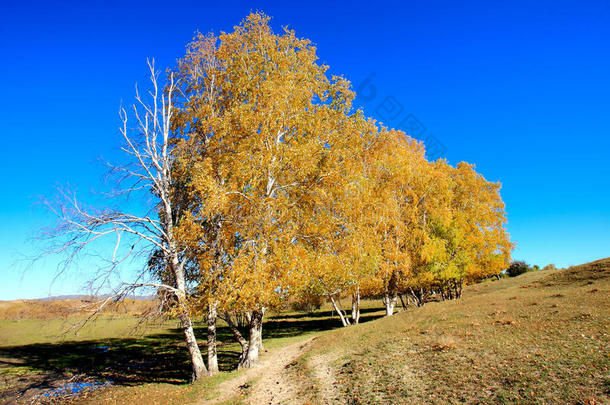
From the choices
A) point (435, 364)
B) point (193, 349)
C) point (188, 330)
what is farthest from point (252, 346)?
point (435, 364)

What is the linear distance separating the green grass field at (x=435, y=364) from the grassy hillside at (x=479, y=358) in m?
0.03

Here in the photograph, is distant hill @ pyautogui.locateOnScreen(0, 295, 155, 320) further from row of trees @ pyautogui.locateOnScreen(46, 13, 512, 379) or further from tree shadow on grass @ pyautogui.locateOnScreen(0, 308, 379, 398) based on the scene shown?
tree shadow on grass @ pyautogui.locateOnScreen(0, 308, 379, 398)

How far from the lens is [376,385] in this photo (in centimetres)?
966

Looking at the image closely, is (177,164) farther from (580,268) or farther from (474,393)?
(580,268)

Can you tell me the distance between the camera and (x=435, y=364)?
10.1 m

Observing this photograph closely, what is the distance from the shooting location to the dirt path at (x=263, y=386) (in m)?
11.1

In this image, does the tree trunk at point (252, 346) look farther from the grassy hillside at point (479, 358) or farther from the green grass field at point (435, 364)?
the grassy hillside at point (479, 358)

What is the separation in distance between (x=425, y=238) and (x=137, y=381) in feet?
71.7

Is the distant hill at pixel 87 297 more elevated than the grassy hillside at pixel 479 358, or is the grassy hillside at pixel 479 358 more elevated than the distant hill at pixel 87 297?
the distant hill at pixel 87 297

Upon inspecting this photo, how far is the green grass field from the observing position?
25.5 ft

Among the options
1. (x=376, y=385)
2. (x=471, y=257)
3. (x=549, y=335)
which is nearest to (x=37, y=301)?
(x=376, y=385)

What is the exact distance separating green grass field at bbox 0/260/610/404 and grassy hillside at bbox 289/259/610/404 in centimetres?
3

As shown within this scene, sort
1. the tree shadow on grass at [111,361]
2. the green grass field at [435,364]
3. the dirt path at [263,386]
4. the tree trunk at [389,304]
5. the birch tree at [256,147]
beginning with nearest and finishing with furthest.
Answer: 1. the green grass field at [435,364]
2. the dirt path at [263,386]
3. the birch tree at [256,147]
4. the tree shadow on grass at [111,361]
5. the tree trunk at [389,304]

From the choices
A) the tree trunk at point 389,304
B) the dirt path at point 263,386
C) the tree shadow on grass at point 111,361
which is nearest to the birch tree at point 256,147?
the dirt path at point 263,386
